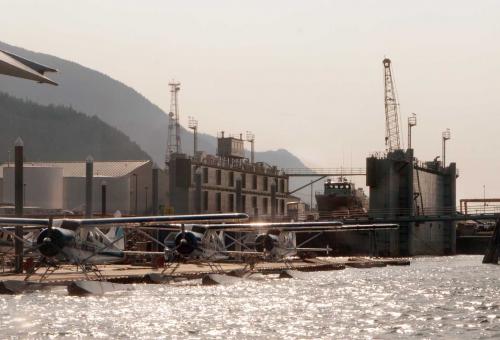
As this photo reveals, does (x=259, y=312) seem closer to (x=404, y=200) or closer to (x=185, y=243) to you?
(x=185, y=243)

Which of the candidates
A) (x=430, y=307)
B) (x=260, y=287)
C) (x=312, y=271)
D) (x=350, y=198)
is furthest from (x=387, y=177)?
(x=430, y=307)

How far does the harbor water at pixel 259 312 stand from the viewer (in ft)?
102

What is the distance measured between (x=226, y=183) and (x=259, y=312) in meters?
89.1

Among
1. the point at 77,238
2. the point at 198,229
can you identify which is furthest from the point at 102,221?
the point at 198,229

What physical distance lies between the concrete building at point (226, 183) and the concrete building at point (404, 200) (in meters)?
12.8

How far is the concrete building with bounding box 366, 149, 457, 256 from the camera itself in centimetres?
12669

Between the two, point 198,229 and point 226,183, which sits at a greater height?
point 226,183

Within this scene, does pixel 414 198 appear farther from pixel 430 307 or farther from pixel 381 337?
pixel 381 337

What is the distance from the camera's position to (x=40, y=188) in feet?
392

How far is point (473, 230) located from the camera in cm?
15788

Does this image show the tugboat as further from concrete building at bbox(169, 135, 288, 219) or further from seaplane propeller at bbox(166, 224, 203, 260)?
seaplane propeller at bbox(166, 224, 203, 260)

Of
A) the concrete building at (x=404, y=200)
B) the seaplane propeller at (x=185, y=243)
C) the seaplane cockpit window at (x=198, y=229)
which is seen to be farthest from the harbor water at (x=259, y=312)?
the concrete building at (x=404, y=200)

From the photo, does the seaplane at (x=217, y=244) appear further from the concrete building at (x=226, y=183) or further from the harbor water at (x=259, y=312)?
the concrete building at (x=226, y=183)

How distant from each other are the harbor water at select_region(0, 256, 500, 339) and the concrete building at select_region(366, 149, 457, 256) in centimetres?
7260
